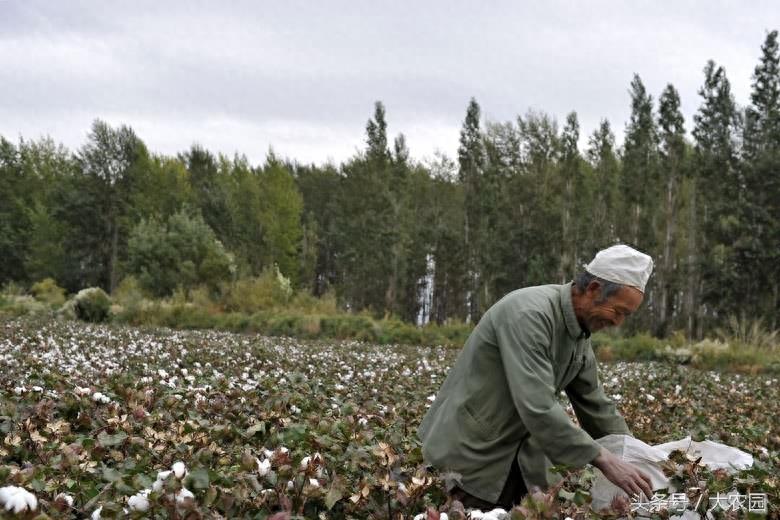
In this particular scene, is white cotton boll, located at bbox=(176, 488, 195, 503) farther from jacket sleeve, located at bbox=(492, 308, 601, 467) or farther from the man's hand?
the man's hand

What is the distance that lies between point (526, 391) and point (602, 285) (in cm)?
53

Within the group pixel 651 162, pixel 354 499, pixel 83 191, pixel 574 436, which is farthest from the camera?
pixel 83 191

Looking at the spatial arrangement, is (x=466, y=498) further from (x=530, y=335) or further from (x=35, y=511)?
(x=35, y=511)

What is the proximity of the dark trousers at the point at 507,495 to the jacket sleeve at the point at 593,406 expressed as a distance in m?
0.47

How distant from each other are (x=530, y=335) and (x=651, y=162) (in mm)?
40340

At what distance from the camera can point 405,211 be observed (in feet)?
149

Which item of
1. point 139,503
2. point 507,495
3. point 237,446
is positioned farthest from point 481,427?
point 139,503

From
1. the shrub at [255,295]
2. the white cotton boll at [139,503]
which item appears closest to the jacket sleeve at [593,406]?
the white cotton boll at [139,503]

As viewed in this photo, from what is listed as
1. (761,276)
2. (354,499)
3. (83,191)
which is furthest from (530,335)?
(83,191)

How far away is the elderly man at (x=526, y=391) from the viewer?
2.82 metres

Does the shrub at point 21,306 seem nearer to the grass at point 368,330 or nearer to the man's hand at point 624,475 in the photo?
the grass at point 368,330

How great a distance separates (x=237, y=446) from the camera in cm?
373

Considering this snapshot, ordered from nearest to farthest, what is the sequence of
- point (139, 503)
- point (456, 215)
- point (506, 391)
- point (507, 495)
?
point (139, 503), point (506, 391), point (507, 495), point (456, 215)

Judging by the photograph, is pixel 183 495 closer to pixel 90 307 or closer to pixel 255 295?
pixel 90 307
